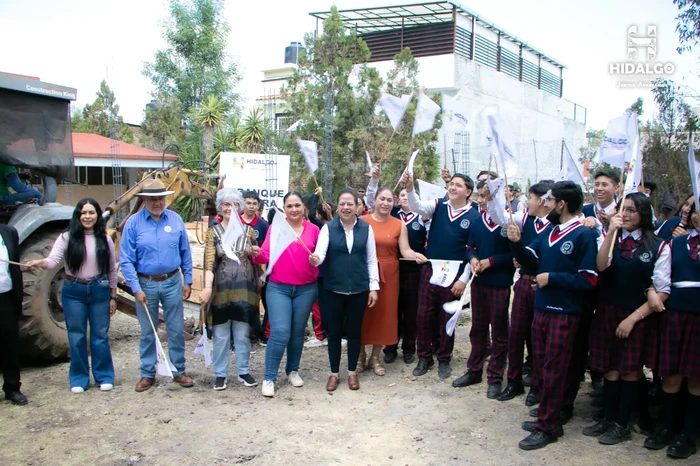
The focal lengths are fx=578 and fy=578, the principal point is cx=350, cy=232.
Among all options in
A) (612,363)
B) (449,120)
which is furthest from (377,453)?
(449,120)

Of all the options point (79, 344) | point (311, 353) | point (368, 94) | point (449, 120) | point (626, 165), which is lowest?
point (311, 353)

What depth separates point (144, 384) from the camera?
206 inches

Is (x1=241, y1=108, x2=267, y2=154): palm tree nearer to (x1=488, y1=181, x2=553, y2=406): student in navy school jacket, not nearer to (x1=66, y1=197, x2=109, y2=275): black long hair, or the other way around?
(x1=66, y1=197, x2=109, y2=275): black long hair

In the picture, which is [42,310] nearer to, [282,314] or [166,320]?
[166,320]

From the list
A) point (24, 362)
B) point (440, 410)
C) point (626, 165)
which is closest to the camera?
point (626, 165)

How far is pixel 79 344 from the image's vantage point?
5105mm

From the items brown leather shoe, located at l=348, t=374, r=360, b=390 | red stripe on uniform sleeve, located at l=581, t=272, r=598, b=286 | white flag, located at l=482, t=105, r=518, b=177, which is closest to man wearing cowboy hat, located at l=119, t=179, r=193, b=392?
brown leather shoe, located at l=348, t=374, r=360, b=390

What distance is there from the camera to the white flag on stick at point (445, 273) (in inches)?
213

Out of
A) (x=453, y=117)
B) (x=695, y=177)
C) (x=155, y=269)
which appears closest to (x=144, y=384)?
(x=155, y=269)

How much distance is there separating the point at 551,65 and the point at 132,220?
24561mm

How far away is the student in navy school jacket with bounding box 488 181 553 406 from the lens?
4.75 m

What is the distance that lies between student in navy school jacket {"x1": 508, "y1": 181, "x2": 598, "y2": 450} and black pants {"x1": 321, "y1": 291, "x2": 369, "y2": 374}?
1743 millimetres

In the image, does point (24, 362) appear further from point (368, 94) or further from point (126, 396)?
point (368, 94)

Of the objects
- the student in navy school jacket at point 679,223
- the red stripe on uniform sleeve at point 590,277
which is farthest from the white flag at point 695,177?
the red stripe on uniform sleeve at point 590,277
